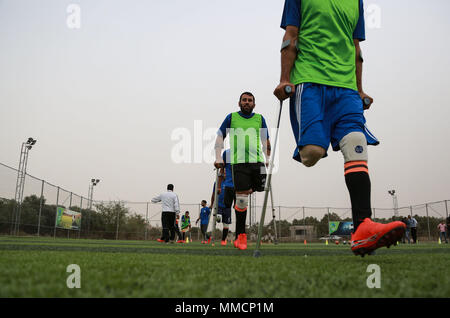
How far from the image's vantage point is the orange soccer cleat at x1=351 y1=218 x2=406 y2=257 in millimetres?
2227

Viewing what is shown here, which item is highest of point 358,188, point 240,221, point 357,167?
Result: point 357,167

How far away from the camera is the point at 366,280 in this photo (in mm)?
1525

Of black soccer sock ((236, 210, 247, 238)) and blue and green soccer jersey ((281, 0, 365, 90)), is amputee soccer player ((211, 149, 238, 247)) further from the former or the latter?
blue and green soccer jersey ((281, 0, 365, 90))

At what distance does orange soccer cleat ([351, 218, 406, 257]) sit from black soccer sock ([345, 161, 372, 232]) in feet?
0.32

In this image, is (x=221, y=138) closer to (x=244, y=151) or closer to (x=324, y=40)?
(x=244, y=151)

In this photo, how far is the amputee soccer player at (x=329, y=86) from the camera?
2.75 metres

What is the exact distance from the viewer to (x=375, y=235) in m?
2.28

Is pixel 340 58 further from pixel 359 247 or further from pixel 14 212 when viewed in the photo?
pixel 14 212

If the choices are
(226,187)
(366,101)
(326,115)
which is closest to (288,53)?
(326,115)

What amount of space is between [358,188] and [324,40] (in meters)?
1.45

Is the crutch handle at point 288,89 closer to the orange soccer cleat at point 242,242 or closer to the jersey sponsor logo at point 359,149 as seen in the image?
the jersey sponsor logo at point 359,149

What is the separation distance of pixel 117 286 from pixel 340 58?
2810mm
